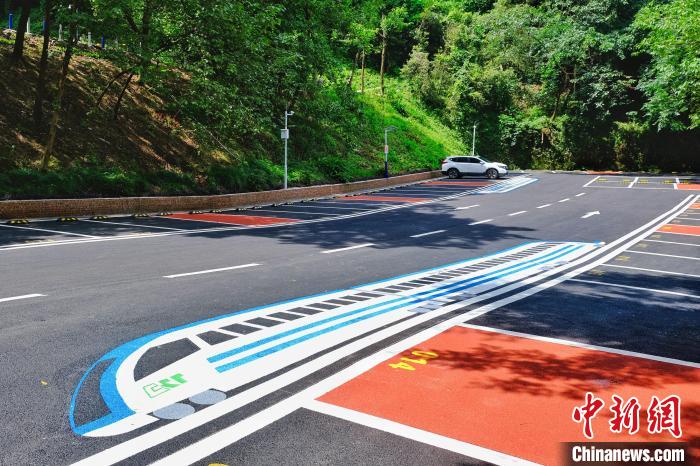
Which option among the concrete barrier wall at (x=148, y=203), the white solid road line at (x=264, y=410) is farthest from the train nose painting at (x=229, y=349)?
the concrete barrier wall at (x=148, y=203)

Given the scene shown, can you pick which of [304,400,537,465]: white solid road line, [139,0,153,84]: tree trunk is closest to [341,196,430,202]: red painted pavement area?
[139,0,153,84]: tree trunk

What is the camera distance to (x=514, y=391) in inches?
199

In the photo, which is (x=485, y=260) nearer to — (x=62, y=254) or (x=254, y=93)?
(x=62, y=254)

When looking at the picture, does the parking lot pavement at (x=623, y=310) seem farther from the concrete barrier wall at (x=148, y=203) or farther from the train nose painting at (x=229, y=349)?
the concrete barrier wall at (x=148, y=203)

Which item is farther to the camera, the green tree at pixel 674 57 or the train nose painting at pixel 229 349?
the green tree at pixel 674 57

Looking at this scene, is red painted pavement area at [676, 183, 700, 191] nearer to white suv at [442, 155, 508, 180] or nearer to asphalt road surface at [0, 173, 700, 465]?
white suv at [442, 155, 508, 180]

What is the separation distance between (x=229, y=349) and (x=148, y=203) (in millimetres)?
17407

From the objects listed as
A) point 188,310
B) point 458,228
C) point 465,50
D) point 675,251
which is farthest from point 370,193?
point 465,50

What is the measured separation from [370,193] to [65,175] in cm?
A: 1870

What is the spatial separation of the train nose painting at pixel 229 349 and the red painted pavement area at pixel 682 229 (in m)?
12.7

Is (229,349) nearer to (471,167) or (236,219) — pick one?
(236,219)

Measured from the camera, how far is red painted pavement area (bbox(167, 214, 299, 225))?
20.4 m

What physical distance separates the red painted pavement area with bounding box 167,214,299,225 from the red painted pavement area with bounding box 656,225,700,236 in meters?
14.0

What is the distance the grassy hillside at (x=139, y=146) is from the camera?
21906mm
